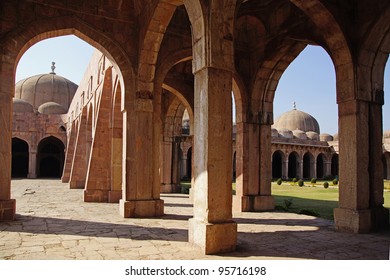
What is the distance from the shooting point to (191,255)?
5.21 meters

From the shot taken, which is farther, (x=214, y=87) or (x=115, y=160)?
(x=115, y=160)

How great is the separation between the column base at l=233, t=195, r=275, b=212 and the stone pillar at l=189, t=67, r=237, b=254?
537cm

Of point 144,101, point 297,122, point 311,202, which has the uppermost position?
point 297,122

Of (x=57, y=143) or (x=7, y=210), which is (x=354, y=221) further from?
(x=57, y=143)

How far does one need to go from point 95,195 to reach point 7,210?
4836mm

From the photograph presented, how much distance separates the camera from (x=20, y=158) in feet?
120

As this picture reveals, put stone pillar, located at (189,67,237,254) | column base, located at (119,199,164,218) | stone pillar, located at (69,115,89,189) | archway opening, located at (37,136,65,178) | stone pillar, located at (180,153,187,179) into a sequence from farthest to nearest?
archway opening, located at (37,136,65,178), stone pillar, located at (180,153,187,179), stone pillar, located at (69,115,89,189), column base, located at (119,199,164,218), stone pillar, located at (189,67,237,254)

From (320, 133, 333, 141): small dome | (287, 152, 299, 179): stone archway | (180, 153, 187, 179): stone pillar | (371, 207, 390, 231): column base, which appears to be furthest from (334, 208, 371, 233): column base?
(320, 133, 333, 141): small dome

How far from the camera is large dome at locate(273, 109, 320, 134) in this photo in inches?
1946

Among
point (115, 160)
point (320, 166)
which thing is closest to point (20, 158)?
point (115, 160)

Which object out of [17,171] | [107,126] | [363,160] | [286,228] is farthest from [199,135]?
[17,171]

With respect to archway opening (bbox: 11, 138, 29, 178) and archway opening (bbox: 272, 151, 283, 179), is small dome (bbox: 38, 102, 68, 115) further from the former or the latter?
archway opening (bbox: 272, 151, 283, 179)

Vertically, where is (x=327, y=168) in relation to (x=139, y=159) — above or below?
below
